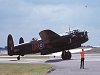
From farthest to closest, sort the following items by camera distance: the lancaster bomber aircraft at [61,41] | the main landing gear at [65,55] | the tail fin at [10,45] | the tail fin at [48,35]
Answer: the tail fin at [10,45] < the main landing gear at [65,55] < the lancaster bomber aircraft at [61,41] < the tail fin at [48,35]

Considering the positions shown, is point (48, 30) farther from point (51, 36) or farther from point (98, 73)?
point (98, 73)

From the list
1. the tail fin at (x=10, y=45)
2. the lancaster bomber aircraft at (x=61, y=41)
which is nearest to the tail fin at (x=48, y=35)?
the lancaster bomber aircraft at (x=61, y=41)

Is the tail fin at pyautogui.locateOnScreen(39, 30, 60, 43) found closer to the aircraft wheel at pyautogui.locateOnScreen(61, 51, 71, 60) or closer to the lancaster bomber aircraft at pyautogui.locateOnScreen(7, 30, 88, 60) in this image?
the lancaster bomber aircraft at pyautogui.locateOnScreen(7, 30, 88, 60)

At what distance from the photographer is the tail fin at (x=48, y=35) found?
42156mm

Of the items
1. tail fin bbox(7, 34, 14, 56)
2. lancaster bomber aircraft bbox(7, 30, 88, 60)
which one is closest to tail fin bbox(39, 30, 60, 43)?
lancaster bomber aircraft bbox(7, 30, 88, 60)

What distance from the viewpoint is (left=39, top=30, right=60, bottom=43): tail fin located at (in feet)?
138

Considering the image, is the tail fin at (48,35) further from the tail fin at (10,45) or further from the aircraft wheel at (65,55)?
the tail fin at (10,45)

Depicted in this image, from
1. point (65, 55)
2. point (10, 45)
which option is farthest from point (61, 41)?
point (10, 45)

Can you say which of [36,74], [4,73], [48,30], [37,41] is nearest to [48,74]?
[36,74]

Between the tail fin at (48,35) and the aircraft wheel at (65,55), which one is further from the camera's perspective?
the aircraft wheel at (65,55)

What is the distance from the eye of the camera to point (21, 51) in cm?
4703

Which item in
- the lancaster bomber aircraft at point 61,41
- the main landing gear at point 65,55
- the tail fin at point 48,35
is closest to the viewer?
the tail fin at point 48,35

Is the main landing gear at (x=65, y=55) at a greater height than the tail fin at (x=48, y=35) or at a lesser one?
lesser

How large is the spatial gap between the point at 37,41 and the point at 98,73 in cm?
2227
